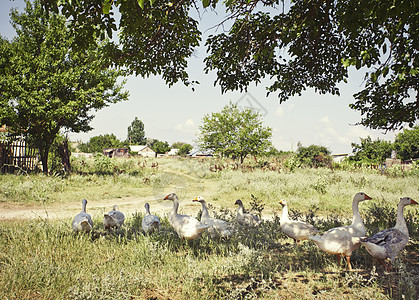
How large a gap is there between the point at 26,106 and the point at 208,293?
16.8 m

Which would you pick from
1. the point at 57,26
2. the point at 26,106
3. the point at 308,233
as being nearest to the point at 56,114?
the point at 26,106

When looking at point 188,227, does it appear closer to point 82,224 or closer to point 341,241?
point 82,224

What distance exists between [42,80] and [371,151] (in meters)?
34.7

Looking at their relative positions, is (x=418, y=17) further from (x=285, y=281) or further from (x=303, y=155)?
(x=303, y=155)

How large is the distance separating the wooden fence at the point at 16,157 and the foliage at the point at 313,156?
2440cm

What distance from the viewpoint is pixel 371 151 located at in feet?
105

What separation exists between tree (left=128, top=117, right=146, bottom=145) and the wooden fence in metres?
87.9

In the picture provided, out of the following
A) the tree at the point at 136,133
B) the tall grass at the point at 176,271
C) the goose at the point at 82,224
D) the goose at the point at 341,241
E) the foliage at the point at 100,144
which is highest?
the tree at the point at 136,133

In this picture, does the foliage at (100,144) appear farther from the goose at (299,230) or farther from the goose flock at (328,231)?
the goose at (299,230)

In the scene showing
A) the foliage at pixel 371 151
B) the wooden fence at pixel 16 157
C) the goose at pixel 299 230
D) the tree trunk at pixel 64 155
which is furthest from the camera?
the foliage at pixel 371 151

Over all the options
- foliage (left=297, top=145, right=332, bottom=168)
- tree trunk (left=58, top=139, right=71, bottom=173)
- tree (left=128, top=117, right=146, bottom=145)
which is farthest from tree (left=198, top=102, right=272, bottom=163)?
Answer: tree (left=128, top=117, right=146, bottom=145)

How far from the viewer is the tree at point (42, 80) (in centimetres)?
1571

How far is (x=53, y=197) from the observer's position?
39.1ft

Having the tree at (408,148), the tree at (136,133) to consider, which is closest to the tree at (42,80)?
the tree at (408,148)
